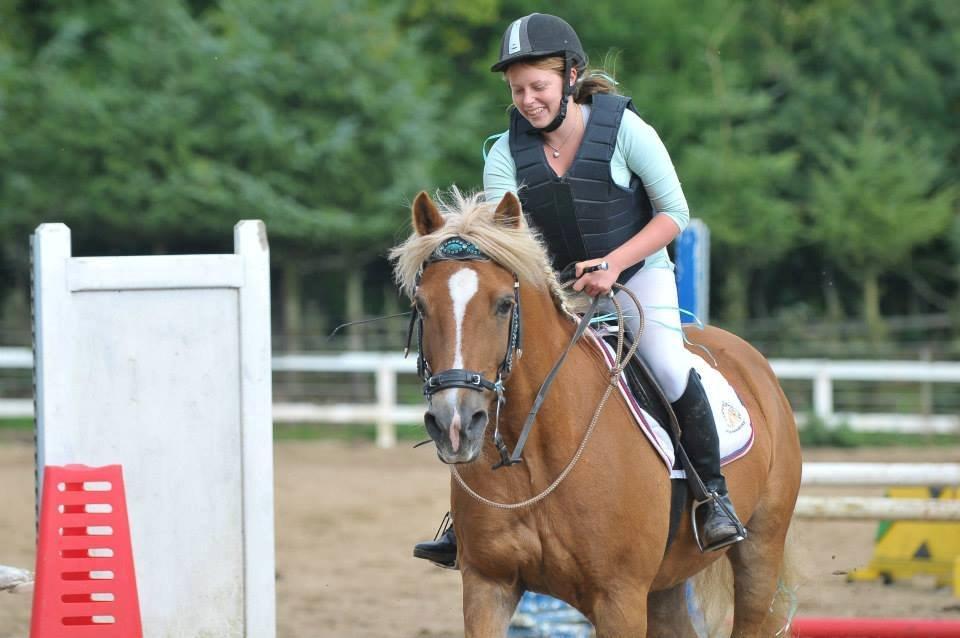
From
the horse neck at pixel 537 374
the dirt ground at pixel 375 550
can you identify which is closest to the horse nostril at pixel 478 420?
the horse neck at pixel 537 374

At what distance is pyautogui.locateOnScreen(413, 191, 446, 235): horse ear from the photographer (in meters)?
3.83

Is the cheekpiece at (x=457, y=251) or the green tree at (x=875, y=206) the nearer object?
the cheekpiece at (x=457, y=251)

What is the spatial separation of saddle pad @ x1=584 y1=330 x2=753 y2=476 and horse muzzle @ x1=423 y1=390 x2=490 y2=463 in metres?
0.90

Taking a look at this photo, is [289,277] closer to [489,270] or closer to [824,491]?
[824,491]

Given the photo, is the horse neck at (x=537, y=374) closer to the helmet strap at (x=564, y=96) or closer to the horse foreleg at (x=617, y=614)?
the horse foreleg at (x=617, y=614)

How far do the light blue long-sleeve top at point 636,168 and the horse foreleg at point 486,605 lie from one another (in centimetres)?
123

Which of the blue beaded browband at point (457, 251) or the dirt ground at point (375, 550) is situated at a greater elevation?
the blue beaded browband at point (457, 251)

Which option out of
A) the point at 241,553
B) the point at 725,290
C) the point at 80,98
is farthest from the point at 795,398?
the point at 241,553

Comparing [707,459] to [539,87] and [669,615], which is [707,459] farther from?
[539,87]

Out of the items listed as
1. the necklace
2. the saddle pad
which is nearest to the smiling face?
the necklace

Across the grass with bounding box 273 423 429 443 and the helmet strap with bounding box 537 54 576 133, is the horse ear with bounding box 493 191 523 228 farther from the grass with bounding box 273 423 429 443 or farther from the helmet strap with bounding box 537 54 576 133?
the grass with bounding box 273 423 429 443

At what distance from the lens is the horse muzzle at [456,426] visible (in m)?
3.38

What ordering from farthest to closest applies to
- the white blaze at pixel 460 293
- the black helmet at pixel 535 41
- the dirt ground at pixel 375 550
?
the dirt ground at pixel 375 550 < the black helmet at pixel 535 41 < the white blaze at pixel 460 293

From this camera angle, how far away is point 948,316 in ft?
75.7
